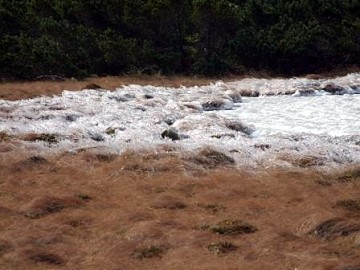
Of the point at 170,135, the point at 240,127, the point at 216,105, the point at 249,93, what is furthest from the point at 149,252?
the point at 249,93

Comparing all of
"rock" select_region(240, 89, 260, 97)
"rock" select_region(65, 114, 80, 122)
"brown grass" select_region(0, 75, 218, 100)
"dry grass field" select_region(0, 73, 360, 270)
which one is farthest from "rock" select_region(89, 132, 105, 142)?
"rock" select_region(240, 89, 260, 97)

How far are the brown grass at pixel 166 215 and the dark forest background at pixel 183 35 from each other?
20349 mm

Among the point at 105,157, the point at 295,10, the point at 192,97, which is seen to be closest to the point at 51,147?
the point at 105,157

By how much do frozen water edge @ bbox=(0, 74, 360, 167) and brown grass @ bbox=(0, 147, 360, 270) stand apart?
136cm

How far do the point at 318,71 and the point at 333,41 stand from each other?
2.16 metres

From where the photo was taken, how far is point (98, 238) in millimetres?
9508

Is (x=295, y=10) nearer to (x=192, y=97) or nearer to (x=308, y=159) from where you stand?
(x=192, y=97)

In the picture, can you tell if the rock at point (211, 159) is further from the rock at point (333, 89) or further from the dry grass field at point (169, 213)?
the rock at point (333, 89)

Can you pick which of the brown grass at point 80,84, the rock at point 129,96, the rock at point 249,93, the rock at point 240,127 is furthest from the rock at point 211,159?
the rock at point 249,93

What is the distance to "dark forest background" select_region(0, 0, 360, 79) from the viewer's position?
34.5m

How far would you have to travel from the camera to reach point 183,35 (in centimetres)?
3722

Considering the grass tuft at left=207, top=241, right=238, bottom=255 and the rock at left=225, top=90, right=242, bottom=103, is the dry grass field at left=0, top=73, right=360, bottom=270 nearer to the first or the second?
the grass tuft at left=207, top=241, right=238, bottom=255

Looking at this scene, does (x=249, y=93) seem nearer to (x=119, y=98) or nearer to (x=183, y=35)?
(x=119, y=98)

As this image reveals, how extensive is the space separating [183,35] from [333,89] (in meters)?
12.3
